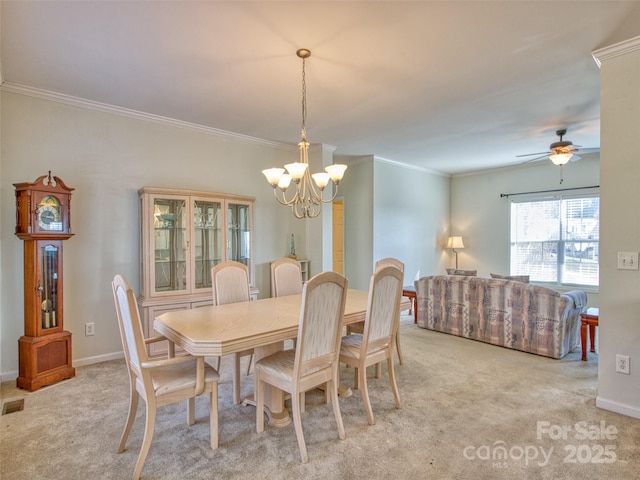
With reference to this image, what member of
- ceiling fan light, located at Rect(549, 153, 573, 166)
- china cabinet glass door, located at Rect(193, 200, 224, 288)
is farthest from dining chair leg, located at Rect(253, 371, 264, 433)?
ceiling fan light, located at Rect(549, 153, 573, 166)

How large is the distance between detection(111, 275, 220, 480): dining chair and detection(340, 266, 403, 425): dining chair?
3.08 feet

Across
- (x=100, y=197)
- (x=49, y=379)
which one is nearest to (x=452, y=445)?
(x=49, y=379)

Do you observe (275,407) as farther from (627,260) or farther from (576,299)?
(576,299)

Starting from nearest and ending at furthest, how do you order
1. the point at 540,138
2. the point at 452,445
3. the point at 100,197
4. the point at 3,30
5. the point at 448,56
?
the point at 452,445 → the point at 3,30 → the point at 448,56 → the point at 100,197 → the point at 540,138

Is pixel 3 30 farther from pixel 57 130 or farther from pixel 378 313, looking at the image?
pixel 378 313

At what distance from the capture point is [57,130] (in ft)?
10.4

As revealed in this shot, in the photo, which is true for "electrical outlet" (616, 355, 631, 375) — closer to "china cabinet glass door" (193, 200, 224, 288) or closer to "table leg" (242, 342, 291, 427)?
"table leg" (242, 342, 291, 427)

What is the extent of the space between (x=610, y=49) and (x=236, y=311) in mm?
3210

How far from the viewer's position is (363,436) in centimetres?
214

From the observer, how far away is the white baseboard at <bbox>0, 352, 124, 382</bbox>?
9.72ft

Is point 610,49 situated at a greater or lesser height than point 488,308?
greater

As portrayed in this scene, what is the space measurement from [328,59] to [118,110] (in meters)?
2.28

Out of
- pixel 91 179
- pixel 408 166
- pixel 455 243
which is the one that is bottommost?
pixel 455 243

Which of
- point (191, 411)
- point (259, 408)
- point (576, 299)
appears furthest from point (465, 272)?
point (191, 411)
